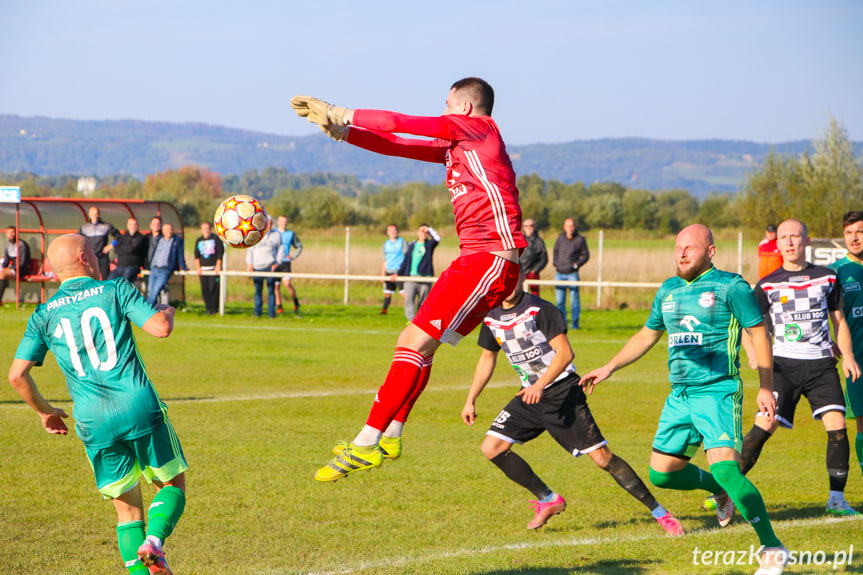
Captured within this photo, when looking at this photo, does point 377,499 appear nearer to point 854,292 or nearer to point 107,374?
point 107,374

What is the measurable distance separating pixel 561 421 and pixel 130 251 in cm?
1536

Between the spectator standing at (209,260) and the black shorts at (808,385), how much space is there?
16.6m

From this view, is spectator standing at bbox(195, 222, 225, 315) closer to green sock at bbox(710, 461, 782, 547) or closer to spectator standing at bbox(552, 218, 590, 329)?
spectator standing at bbox(552, 218, 590, 329)

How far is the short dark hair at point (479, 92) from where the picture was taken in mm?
4953

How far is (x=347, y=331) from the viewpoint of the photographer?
65.9 feet

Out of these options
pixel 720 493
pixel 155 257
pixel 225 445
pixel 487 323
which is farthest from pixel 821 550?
pixel 155 257

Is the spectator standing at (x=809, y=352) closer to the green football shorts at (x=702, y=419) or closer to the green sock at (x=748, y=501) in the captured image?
the green football shorts at (x=702, y=419)

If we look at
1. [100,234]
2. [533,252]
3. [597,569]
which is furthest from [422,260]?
[597,569]

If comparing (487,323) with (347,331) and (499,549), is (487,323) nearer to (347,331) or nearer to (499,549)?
(499,549)

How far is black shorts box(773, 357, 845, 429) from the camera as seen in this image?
7020mm

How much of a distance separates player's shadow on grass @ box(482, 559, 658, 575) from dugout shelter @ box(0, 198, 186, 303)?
768 inches

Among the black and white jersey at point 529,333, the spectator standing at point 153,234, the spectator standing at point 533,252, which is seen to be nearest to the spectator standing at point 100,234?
the spectator standing at point 153,234

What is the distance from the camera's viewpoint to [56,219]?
23953 mm

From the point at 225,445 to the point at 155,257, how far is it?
1198 cm
